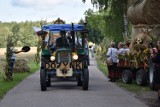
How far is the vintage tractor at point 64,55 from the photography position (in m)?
18.0

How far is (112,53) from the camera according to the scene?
22.0m

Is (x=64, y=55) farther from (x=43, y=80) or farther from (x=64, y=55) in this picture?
(x=43, y=80)

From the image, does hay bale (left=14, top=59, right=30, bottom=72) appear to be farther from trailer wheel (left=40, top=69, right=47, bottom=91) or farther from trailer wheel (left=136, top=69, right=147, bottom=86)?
trailer wheel (left=40, top=69, right=47, bottom=91)

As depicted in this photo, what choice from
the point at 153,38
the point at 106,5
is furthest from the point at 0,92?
the point at 106,5

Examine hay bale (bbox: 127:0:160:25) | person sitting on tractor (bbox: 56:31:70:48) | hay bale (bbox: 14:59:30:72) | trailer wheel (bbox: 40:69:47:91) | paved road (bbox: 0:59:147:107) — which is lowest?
paved road (bbox: 0:59:147:107)

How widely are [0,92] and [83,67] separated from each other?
10.1 feet

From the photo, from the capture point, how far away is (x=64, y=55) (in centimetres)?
1816

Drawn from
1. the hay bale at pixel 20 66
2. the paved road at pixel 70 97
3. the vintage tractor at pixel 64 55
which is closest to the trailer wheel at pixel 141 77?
the paved road at pixel 70 97

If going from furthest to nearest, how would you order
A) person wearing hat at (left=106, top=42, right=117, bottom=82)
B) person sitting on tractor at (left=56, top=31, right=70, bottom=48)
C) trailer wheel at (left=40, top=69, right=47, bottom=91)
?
person wearing hat at (left=106, top=42, right=117, bottom=82), person sitting on tractor at (left=56, top=31, right=70, bottom=48), trailer wheel at (left=40, top=69, right=47, bottom=91)

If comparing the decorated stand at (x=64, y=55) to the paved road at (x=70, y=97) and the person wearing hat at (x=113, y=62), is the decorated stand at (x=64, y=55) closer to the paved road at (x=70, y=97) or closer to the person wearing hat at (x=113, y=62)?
the paved road at (x=70, y=97)

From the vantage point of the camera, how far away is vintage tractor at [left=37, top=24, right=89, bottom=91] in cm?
1797

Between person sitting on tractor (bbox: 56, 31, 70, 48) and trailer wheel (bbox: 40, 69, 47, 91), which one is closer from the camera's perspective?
trailer wheel (bbox: 40, 69, 47, 91)

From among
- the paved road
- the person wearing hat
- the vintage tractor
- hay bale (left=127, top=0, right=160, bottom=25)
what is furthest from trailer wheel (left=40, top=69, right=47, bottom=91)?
the person wearing hat

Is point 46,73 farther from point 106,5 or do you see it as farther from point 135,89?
point 106,5
